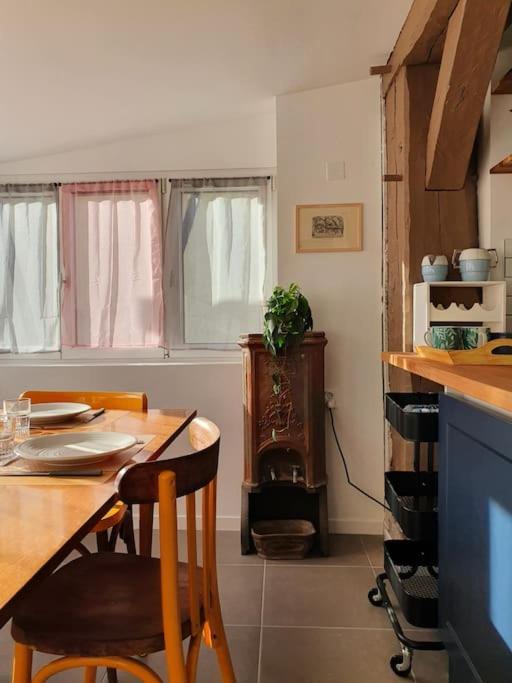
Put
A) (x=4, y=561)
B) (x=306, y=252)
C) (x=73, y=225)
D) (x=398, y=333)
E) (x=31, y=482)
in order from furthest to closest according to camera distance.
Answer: (x=73, y=225) < (x=306, y=252) < (x=398, y=333) < (x=31, y=482) < (x=4, y=561)

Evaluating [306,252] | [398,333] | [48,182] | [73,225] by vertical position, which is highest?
[48,182]

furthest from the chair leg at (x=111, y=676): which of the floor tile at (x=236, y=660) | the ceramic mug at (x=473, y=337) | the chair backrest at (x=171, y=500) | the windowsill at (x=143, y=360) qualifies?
the windowsill at (x=143, y=360)

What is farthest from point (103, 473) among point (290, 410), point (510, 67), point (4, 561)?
point (510, 67)

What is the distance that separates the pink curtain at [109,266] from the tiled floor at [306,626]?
4.74 ft

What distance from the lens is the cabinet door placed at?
1.06 metres

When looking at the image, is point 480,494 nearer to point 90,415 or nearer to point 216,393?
point 90,415

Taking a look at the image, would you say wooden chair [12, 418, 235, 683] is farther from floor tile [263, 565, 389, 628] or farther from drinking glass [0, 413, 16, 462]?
floor tile [263, 565, 389, 628]

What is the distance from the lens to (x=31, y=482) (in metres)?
1.12

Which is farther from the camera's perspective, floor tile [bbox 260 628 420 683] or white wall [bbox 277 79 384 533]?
white wall [bbox 277 79 384 533]

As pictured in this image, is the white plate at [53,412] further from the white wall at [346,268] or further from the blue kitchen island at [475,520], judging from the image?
the white wall at [346,268]

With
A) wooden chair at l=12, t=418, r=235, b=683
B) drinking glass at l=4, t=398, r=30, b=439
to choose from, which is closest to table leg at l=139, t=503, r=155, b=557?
wooden chair at l=12, t=418, r=235, b=683

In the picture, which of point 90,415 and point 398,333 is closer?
point 90,415

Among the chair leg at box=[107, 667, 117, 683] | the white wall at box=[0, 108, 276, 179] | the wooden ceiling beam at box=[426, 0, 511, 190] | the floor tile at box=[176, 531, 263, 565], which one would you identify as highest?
the white wall at box=[0, 108, 276, 179]

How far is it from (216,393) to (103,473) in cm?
177
